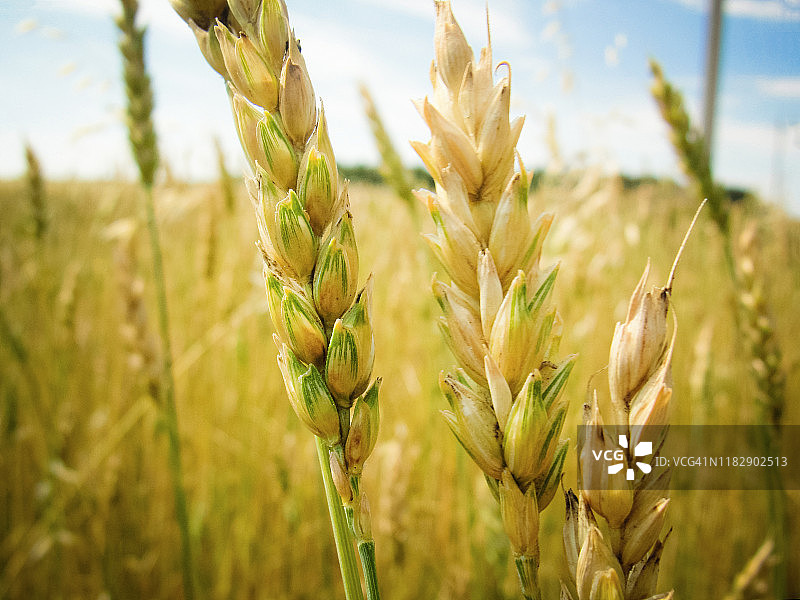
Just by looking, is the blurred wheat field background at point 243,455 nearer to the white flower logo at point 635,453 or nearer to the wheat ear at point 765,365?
the wheat ear at point 765,365

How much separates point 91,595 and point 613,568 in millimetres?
1130

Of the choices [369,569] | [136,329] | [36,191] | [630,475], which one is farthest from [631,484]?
[36,191]

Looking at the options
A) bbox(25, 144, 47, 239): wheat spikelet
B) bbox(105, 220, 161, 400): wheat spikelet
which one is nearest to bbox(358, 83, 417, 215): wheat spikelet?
bbox(105, 220, 161, 400): wheat spikelet

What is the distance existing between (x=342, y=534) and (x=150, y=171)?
607 millimetres

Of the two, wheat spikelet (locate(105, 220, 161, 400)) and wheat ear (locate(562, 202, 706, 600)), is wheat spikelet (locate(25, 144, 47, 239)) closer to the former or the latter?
wheat spikelet (locate(105, 220, 161, 400))

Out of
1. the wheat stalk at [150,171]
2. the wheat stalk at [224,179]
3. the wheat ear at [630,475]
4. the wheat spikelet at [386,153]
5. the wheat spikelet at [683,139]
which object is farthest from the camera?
the wheat stalk at [224,179]

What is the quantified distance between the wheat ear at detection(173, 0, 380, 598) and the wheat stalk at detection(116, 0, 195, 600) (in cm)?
44

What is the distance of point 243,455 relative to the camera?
1.00 m

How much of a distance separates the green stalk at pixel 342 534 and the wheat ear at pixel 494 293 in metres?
0.06

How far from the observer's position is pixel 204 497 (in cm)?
103

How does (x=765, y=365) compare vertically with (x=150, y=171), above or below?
below

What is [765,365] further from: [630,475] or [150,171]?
[150,171]

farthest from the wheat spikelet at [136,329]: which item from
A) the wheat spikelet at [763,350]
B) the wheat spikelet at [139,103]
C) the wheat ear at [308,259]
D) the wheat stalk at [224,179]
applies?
the wheat spikelet at [763,350]

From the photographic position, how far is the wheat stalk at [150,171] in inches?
23.5
